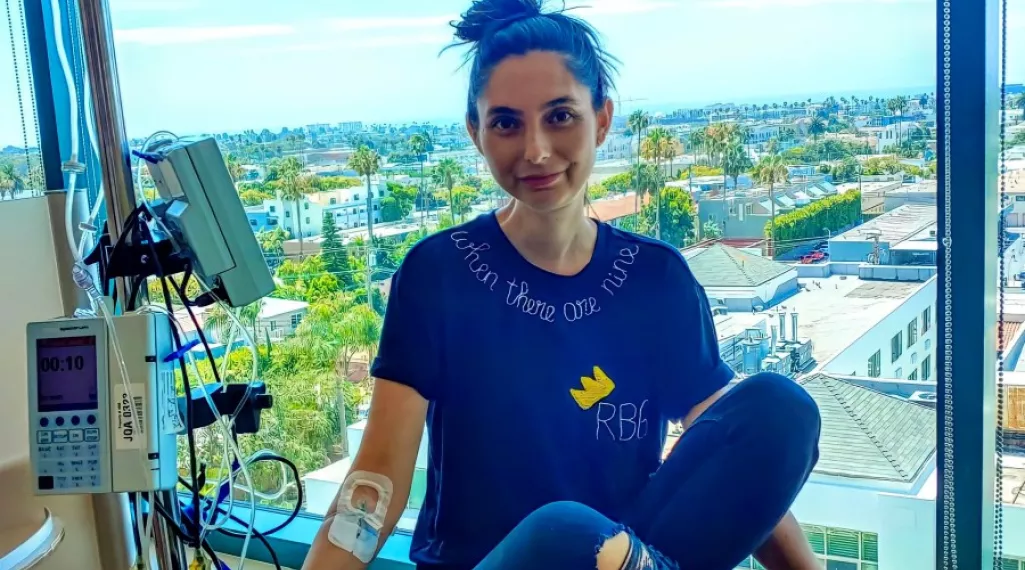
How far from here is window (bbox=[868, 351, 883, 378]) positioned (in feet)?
4.49

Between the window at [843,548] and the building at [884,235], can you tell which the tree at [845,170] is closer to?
the building at [884,235]

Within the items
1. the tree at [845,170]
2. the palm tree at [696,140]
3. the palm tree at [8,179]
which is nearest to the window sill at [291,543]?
the palm tree at [8,179]

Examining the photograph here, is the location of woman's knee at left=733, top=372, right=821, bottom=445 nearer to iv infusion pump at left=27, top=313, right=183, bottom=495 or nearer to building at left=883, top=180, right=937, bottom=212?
building at left=883, top=180, right=937, bottom=212

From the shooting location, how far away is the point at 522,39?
1.24 meters

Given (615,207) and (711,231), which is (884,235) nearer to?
(711,231)

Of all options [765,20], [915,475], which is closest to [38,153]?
[765,20]

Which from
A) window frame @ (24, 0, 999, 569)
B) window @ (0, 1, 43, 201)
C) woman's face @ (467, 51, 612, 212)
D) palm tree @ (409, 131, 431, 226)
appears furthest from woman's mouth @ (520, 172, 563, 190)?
window @ (0, 1, 43, 201)

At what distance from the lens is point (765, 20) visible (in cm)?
138

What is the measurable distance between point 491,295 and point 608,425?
0.81 feet

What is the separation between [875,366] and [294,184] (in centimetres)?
110

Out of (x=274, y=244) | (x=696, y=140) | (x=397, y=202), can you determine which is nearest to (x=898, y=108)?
(x=696, y=140)

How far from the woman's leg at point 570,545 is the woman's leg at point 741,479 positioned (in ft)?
0.21

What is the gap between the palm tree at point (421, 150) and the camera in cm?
165

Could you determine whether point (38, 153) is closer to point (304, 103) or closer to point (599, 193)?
point (304, 103)
